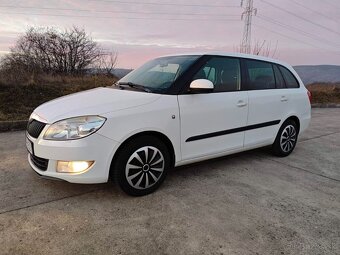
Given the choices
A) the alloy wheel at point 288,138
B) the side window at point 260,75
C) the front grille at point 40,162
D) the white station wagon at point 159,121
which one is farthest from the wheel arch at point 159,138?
the alloy wheel at point 288,138

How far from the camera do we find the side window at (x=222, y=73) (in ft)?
13.4

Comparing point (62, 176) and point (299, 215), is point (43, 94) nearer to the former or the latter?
point (62, 176)

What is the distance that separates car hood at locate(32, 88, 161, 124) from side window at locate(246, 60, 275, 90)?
5.48ft

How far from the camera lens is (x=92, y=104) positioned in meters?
3.41

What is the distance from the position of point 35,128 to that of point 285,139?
149 inches

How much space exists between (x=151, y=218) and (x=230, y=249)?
82 centimetres

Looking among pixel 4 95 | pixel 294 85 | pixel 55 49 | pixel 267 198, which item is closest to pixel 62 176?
pixel 267 198

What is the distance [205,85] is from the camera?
369 cm

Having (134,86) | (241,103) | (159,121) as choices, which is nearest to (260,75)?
(241,103)

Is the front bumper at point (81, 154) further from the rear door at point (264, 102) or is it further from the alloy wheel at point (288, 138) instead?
the alloy wheel at point (288, 138)

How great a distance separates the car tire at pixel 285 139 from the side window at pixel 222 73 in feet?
4.26

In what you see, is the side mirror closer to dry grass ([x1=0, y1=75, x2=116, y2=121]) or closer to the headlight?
the headlight

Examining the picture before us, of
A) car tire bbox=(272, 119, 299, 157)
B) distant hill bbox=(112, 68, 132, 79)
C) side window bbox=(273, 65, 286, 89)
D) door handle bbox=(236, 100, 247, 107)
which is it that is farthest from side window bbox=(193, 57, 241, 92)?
distant hill bbox=(112, 68, 132, 79)

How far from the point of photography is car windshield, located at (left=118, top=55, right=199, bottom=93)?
3893mm
